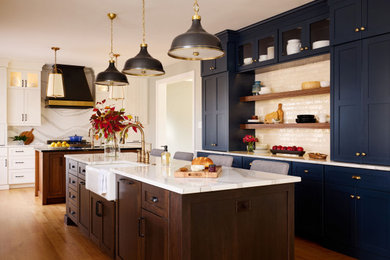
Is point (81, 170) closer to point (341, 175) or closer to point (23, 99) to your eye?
point (341, 175)

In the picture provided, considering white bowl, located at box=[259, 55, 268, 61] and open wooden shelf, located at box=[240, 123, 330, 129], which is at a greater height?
white bowl, located at box=[259, 55, 268, 61]

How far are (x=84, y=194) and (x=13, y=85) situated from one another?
503 cm

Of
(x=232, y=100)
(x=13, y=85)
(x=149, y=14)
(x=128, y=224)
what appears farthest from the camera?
(x=13, y=85)

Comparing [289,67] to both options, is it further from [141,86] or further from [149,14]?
[141,86]

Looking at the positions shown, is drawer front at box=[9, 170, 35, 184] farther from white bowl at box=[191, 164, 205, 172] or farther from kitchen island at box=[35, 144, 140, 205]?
white bowl at box=[191, 164, 205, 172]

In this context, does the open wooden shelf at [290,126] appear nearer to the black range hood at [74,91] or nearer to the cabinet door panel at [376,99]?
the cabinet door panel at [376,99]

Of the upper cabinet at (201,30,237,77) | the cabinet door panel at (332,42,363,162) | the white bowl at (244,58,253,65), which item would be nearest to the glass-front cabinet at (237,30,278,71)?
the white bowl at (244,58,253,65)

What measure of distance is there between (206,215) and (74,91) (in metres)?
6.58

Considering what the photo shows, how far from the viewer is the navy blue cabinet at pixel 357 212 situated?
323 cm

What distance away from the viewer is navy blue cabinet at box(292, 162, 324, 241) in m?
3.81

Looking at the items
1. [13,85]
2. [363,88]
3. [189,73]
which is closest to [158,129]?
[189,73]

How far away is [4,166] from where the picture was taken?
7.30 m

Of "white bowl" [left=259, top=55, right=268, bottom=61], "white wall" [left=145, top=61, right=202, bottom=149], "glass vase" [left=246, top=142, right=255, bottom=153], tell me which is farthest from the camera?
"white wall" [left=145, top=61, right=202, bottom=149]

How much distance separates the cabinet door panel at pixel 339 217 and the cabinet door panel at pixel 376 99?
0.42 metres
